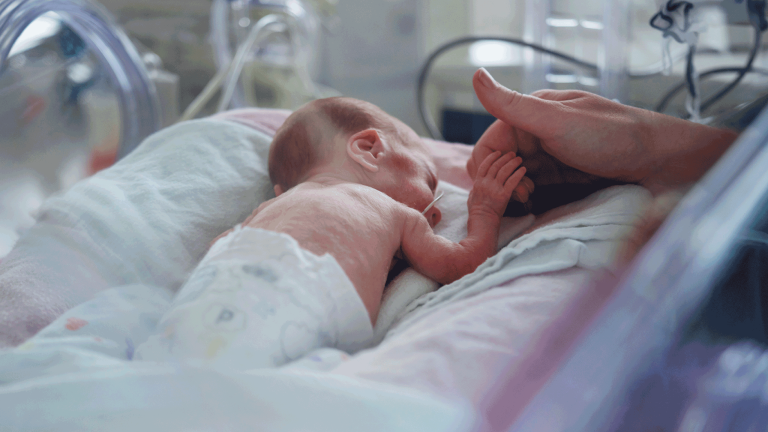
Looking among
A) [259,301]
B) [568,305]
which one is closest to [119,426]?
[259,301]

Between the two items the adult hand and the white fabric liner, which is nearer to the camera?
the white fabric liner

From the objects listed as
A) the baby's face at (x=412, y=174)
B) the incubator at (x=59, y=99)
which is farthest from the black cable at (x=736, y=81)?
the incubator at (x=59, y=99)

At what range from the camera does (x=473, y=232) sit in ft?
2.26

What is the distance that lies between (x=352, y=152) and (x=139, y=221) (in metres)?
0.29

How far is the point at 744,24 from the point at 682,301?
0.45 m

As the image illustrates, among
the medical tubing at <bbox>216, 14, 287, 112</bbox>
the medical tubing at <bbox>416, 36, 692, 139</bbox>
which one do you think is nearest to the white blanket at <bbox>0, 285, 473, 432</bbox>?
the medical tubing at <bbox>416, 36, 692, 139</bbox>

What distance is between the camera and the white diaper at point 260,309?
1.33 feet

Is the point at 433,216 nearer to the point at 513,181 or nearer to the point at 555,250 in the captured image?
the point at 513,181

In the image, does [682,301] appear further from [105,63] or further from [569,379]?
[105,63]

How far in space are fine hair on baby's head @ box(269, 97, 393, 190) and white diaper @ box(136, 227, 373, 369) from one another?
0.24 metres

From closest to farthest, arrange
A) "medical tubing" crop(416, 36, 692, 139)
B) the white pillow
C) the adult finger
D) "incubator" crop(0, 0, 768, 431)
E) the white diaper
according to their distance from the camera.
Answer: "incubator" crop(0, 0, 768, 431)
the white diaper
the white pillow
the adult finger
"medical tubing" crop(416, 36, 692, 139)

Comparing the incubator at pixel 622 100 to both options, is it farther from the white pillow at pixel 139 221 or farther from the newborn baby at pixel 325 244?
the newborn baby at pixel 325 244

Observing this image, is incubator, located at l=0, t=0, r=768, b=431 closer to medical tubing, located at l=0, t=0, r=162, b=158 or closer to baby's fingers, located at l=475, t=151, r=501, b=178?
medical tubing, located at l=0, t=0, r=162, b=158

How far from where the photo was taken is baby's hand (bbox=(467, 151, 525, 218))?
0.69 m
